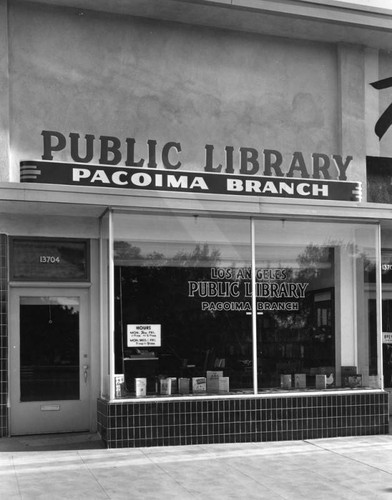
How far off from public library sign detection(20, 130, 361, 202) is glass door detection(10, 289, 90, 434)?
6.63 ft

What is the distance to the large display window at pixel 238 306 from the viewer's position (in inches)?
404

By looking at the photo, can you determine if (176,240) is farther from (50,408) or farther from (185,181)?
(50,408)

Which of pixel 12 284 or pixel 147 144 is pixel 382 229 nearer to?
pixel 147 144

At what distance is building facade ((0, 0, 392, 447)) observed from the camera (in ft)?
33.1

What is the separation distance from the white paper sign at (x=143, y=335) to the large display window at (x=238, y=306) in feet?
0.05

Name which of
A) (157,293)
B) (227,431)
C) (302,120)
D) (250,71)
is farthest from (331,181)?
(227,431)

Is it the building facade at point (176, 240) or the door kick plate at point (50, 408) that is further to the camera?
the door kick plate at point (50, 408)

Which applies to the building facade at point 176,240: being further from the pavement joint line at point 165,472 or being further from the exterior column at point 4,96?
the pavement joint line at point 165,472

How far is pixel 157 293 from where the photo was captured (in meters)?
10.5

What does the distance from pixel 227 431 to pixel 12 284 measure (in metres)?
3.71

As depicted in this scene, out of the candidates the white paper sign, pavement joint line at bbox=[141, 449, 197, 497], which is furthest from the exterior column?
pavement joint line at bbox=[141, 449, 197, 497]

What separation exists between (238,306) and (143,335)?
1.50 meters

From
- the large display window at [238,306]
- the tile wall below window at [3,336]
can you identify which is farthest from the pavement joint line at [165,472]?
the tile wall below window at [3,336]

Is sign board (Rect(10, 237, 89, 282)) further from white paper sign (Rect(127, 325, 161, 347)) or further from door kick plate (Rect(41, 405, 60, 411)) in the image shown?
door kick plate (Rect(41, 405, 60, 411))
